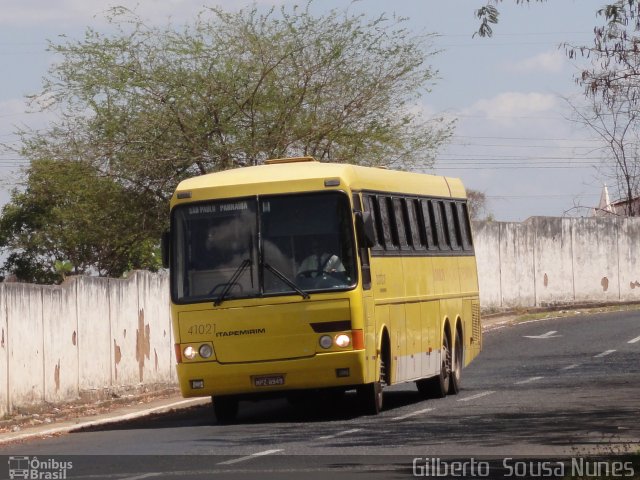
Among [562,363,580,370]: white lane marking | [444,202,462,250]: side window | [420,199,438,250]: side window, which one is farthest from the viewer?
[562,363,580,370]: white lane marking

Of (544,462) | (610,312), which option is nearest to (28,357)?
(544,462)

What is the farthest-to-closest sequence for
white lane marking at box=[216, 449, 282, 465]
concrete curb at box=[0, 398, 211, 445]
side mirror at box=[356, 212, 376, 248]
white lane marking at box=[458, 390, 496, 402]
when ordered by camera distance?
white lane marking at box=[458, 390, 496, 402]
concrete curb at box=[0, 398, 211, 445]
side mirror at box=[356, 212, 376, 248]
white lane marking at box=[216, 449, 282, 465]

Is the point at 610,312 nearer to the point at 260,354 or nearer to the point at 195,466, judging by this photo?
the point at 260,354

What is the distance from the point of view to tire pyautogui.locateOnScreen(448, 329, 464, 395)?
22797mm

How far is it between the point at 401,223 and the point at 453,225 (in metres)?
3.46

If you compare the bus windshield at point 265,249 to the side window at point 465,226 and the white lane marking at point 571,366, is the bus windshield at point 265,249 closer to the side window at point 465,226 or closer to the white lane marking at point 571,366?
the side window at point 465,226

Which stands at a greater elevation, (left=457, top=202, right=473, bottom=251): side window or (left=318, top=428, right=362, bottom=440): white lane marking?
(left=457, top=202, right=473, bottom=251): side window

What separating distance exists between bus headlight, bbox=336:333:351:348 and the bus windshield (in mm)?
602

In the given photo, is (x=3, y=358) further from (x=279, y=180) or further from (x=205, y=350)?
(x=279, y=180)

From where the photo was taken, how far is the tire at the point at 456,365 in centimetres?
2280

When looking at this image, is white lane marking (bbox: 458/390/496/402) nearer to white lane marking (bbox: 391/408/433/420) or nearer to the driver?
white lane marking (bbox: 391/408/433/420)

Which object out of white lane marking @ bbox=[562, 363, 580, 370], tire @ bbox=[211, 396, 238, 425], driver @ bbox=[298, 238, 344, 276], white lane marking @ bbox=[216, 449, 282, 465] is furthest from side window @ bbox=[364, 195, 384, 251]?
white lane marking @ bbox=[562, 363, 580, 370]

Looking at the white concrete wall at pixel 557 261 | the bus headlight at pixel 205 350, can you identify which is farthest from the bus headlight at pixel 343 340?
the white concrete wall at pixel 557 261

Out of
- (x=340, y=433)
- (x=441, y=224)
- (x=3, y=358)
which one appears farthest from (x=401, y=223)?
(x=3, y=358)
